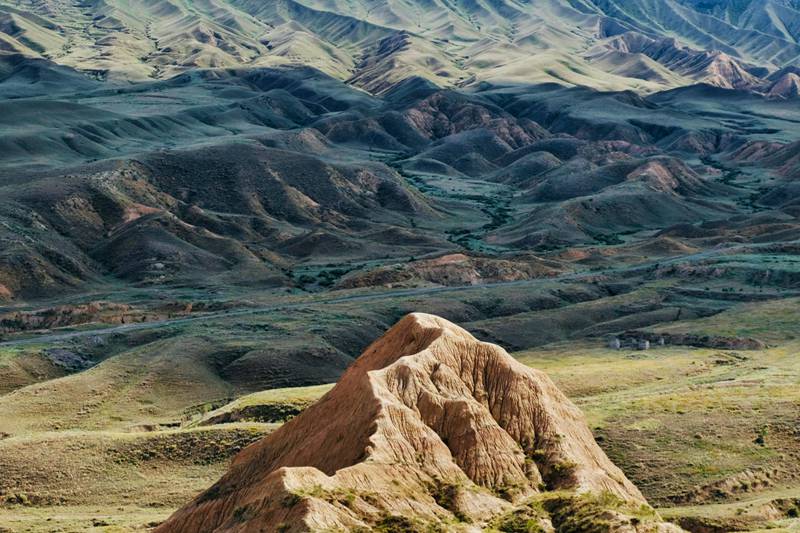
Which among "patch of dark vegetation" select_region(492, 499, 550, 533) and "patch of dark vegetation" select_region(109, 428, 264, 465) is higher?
"patch of dark vegetation" select_region(492, 499, 550, 533)

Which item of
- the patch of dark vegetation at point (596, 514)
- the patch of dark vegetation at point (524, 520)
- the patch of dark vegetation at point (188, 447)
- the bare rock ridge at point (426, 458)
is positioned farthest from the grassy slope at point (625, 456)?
the patch of dark vegetation at point (524, 520)

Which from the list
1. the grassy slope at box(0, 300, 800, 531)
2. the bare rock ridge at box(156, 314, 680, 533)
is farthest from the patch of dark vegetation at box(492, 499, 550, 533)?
the grassy slope at box(0, 300, 800, 531)

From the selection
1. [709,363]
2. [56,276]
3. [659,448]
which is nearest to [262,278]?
[56,276]

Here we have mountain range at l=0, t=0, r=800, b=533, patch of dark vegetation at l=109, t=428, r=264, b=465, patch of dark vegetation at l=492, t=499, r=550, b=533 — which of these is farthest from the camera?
patch of dark vegetation at l=109, t=428, r=264, b=465

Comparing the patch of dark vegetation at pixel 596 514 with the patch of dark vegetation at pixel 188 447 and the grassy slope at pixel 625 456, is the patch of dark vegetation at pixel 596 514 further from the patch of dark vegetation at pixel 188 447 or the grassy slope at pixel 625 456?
the patch of dark vegetation at pixel 188 447

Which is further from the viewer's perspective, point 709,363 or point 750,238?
point 750,238

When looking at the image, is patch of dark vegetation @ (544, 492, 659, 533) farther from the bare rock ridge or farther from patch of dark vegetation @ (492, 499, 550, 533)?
patch of dark vegetation @ (492, 499, 550, 533)

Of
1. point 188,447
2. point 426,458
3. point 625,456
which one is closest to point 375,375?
point 426,458

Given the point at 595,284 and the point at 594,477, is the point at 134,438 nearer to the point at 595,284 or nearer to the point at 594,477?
the point at 594,477

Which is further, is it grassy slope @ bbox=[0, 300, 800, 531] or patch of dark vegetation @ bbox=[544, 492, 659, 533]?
grassy slope @ bbox=[0, 300, 800, 531]

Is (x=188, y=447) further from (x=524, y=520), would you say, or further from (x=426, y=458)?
(x=524, y=520)
